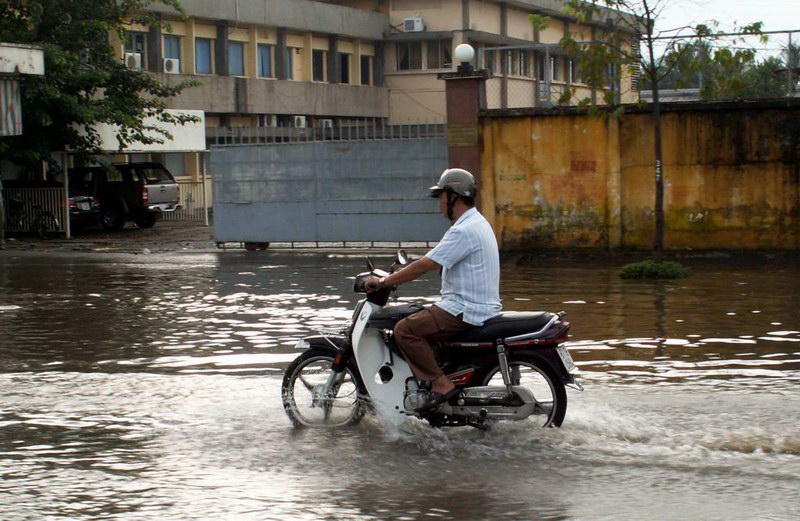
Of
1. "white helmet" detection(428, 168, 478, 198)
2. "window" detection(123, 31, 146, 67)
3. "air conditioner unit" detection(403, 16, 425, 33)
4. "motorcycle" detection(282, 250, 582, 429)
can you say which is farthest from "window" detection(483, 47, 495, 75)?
"air conditioner unit" detection(403, 16, 425, 33)

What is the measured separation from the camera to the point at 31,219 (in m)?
32.2

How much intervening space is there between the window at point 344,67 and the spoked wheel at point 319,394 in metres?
47.6

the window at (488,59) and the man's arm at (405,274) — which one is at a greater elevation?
the window at (488,59)

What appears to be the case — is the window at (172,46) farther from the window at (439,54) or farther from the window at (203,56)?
the window at (439,54)

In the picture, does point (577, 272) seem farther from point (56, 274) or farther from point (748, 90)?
point (56, 274)

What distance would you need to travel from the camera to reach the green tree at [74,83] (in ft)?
99.1

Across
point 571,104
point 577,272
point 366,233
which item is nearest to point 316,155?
point 366,233

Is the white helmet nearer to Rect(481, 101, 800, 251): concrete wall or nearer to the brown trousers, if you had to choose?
the brown trousers

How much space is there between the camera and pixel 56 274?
2122 cm

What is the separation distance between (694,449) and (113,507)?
3377 millimetres

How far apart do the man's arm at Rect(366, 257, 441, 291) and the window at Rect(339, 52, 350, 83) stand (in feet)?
158

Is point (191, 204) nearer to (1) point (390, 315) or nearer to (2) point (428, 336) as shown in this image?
(1) point (390, 315)

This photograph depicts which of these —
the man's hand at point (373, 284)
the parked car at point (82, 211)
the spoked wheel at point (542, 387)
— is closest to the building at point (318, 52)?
the parked car at point (82, 211)

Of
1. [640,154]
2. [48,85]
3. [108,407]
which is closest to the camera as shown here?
[108,407]
